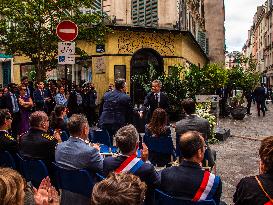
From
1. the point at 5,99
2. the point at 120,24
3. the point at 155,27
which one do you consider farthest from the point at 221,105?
the point at 5,99

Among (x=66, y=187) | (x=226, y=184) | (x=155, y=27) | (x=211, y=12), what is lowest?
(x=226, y=184)

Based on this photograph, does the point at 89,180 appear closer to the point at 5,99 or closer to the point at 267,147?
the point at 267,147

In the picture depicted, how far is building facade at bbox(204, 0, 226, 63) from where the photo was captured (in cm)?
4931

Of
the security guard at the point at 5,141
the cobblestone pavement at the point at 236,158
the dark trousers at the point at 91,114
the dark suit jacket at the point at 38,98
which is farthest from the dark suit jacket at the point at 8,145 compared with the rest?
the dark trousers at the point at 91,114

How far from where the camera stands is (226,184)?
7551mm

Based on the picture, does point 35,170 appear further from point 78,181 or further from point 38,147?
point 78,181

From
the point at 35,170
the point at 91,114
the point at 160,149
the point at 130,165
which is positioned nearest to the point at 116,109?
the point at 160,149

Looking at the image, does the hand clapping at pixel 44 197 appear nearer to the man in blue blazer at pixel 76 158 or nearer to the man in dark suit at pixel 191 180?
the man in dark suit at pixel 191 180

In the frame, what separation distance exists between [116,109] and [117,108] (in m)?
0.03

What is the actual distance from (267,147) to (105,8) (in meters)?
18.4

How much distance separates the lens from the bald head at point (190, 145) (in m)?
4.13

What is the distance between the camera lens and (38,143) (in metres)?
5.71

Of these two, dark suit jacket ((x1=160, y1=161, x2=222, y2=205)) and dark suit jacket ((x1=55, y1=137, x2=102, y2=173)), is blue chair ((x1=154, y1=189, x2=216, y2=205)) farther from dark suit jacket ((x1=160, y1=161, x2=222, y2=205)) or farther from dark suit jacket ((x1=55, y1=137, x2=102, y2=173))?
dark suit jacket ((x1=55, y1=137, x2=102, y2=173))

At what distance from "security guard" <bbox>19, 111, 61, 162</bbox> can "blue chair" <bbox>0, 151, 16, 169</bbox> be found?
0.53 feet
